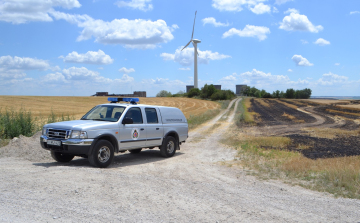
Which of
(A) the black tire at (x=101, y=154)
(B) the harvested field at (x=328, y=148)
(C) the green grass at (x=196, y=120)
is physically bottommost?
(B) the harvested field at (x=328, y=148)

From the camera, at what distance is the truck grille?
29.6 ft

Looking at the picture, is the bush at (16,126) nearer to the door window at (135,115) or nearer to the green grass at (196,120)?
the door window at (135,115)

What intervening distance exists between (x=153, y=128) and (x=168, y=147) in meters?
1.19

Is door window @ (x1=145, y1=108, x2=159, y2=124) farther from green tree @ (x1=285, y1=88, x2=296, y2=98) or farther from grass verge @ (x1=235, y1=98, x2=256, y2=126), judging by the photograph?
green tree @ (x1=285, y1=88, x2=296, y2=98)

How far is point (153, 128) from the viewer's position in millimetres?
11250

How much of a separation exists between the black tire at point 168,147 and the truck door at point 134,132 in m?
1.06

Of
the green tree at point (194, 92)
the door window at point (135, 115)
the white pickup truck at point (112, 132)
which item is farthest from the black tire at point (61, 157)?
the green tree at point (194, 92)

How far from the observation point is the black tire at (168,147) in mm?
11727

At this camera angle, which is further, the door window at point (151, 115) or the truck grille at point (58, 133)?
the door window at point (151, 115)

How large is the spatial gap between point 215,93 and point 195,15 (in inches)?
982

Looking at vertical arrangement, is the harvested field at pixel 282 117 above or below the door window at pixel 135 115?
below

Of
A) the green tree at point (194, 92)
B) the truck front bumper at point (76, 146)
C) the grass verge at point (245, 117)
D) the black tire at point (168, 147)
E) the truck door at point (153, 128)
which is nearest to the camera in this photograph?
the truck front bumper at point (76, 146)

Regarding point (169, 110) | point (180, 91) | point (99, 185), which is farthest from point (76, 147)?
point (180, 91)

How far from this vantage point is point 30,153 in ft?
37.9
